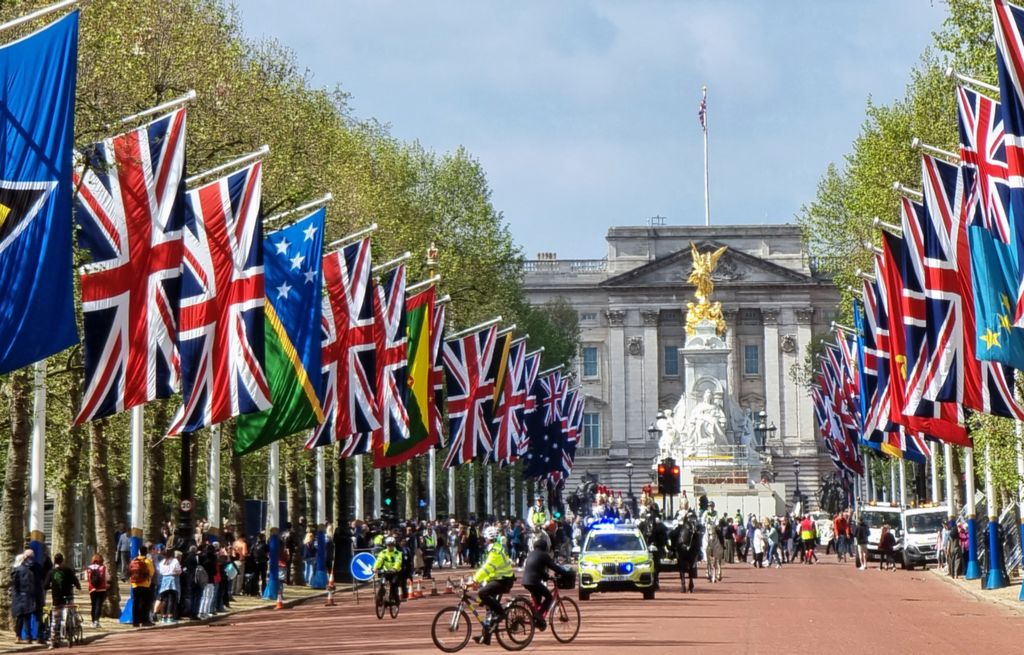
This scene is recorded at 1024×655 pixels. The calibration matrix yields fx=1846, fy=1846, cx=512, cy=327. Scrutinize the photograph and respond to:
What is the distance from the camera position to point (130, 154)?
83.5ft

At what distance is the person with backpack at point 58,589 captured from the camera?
27.6 meters

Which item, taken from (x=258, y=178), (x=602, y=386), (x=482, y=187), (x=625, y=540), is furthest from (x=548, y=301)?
(x=258, y=178)

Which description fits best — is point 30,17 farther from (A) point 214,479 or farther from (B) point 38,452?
(A) point 214,479

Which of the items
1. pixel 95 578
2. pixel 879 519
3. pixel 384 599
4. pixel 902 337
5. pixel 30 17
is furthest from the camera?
pixel 879 519

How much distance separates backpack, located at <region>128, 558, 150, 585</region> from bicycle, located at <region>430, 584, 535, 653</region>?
913 centimetres

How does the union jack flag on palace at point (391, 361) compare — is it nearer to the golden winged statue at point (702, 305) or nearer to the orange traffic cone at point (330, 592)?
the orange traffic cone at point (330, 592)

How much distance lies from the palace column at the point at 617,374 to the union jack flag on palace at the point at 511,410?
8726 cm

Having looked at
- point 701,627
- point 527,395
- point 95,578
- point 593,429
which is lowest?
point 701,627

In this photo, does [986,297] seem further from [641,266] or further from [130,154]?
[641,266]

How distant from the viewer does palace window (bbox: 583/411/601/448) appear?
149625 mm

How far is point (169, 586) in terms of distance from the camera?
33625mm

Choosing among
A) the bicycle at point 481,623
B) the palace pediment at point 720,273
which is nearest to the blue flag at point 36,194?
the bicycle at point 481,623

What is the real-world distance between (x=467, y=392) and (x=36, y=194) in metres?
31.2

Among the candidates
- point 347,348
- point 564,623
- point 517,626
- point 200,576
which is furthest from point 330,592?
point 517,626
